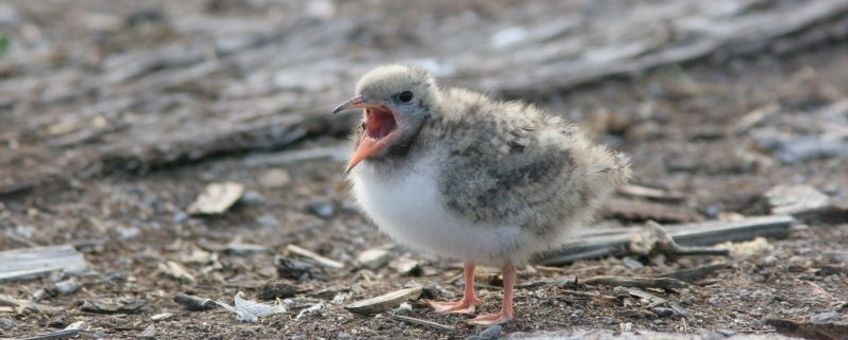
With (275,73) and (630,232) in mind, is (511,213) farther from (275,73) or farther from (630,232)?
(275,73)

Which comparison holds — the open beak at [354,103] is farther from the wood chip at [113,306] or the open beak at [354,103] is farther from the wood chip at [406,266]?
the wood chip at [113,306]

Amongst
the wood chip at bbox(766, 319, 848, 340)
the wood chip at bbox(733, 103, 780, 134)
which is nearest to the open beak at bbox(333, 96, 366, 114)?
the wood chip at bbox(766, 319, 848, 340)

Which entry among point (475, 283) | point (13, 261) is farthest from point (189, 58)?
point (475, 283)

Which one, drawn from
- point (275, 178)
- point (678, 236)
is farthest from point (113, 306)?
point (678, 236)

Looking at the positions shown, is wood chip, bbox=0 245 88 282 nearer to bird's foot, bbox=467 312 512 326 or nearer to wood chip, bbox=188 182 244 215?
wood chip, bbox=188 182 244 215

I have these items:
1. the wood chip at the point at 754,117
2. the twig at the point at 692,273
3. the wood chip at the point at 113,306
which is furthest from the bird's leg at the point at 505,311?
the wood chip at the point at 754,117

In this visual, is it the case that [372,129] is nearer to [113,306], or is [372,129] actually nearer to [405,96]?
[405,96]
